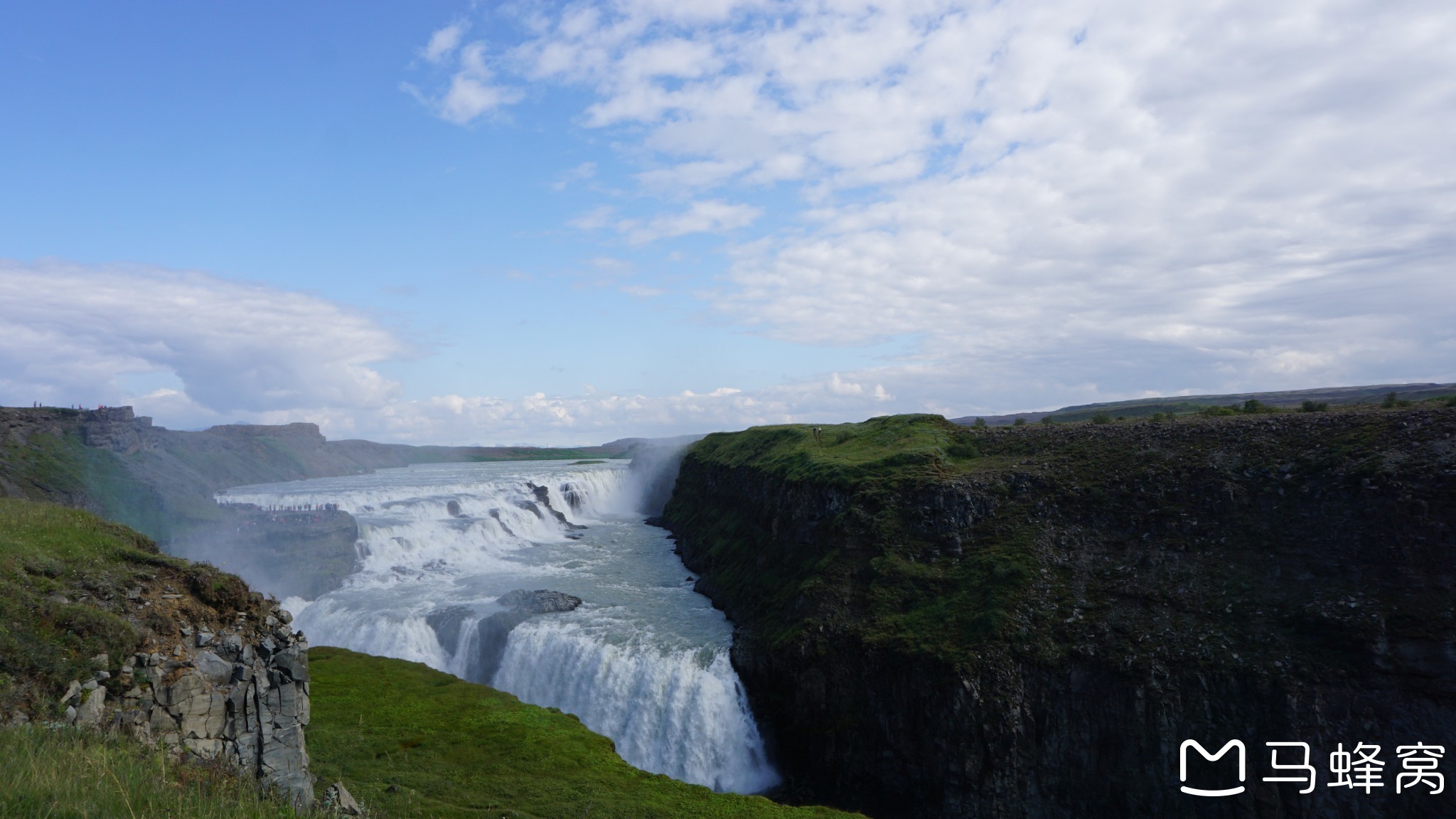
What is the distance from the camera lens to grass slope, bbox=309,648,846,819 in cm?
2177

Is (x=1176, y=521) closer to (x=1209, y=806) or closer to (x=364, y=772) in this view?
(x=1209, y=806)

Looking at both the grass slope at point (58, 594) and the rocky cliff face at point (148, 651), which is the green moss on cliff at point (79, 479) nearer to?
the grass slope at point (58, 594)

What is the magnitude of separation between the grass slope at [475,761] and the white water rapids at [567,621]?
4.01 meters

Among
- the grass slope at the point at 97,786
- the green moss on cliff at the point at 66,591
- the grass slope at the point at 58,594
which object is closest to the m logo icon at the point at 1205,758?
the grass slope at the point at 97,786

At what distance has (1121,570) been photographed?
102ft

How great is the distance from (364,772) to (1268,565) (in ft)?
115

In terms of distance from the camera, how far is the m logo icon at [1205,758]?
24.4m

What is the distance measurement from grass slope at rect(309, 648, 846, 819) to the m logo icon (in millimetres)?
13061

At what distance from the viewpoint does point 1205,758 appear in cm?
2488

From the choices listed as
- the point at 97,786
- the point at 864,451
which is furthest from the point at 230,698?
the point at 864,451

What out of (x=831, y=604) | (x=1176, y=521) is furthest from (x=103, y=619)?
(x=1176, y=521)

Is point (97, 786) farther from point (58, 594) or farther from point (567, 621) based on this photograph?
point (567, 621)

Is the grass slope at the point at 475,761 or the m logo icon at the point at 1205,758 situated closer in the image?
the grass slope at the point at 475,761

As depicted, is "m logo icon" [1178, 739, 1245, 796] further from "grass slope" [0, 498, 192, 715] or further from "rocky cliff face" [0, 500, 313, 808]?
"grass slope" [0, 498, 192, 715]
